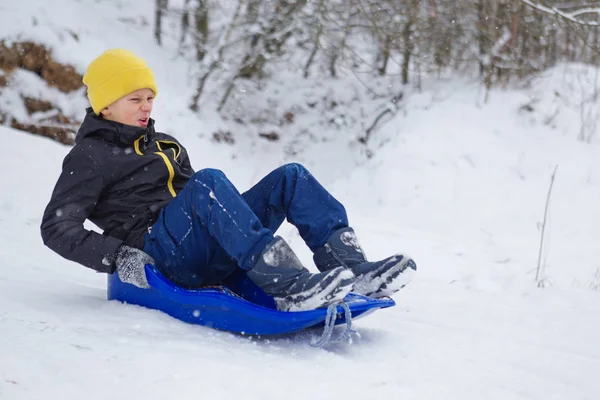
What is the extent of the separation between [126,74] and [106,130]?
0.23 m

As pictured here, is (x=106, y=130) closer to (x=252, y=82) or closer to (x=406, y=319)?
(x=406, y=319)

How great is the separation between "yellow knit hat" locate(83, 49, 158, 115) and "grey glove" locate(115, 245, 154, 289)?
586 mm

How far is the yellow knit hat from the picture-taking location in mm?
2254

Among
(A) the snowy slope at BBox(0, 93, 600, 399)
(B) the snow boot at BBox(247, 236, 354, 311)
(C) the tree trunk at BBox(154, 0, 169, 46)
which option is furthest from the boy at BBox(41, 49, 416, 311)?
(C) the tree trunk at BBox(154, 0, 169, 46)

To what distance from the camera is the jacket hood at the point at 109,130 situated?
2.18m

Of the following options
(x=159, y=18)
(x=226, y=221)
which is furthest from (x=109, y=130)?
(x=159, y=18)

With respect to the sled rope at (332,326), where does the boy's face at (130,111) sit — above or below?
above

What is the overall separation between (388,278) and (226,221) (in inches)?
20.7

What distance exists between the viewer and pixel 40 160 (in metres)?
4.40

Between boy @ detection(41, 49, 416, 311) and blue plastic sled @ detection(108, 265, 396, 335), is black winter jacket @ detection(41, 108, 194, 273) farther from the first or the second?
blue plastic sled @ detection(108, 265, 396, 335)

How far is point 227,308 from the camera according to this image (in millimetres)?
1917

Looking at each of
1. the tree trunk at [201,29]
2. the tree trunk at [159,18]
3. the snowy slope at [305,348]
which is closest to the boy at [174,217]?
the snowy slope at [305,348]

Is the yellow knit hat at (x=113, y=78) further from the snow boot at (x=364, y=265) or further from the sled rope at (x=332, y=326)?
the sled rope at (x=332, y=326)

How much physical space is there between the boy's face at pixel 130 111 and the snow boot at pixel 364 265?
809 millimetres
